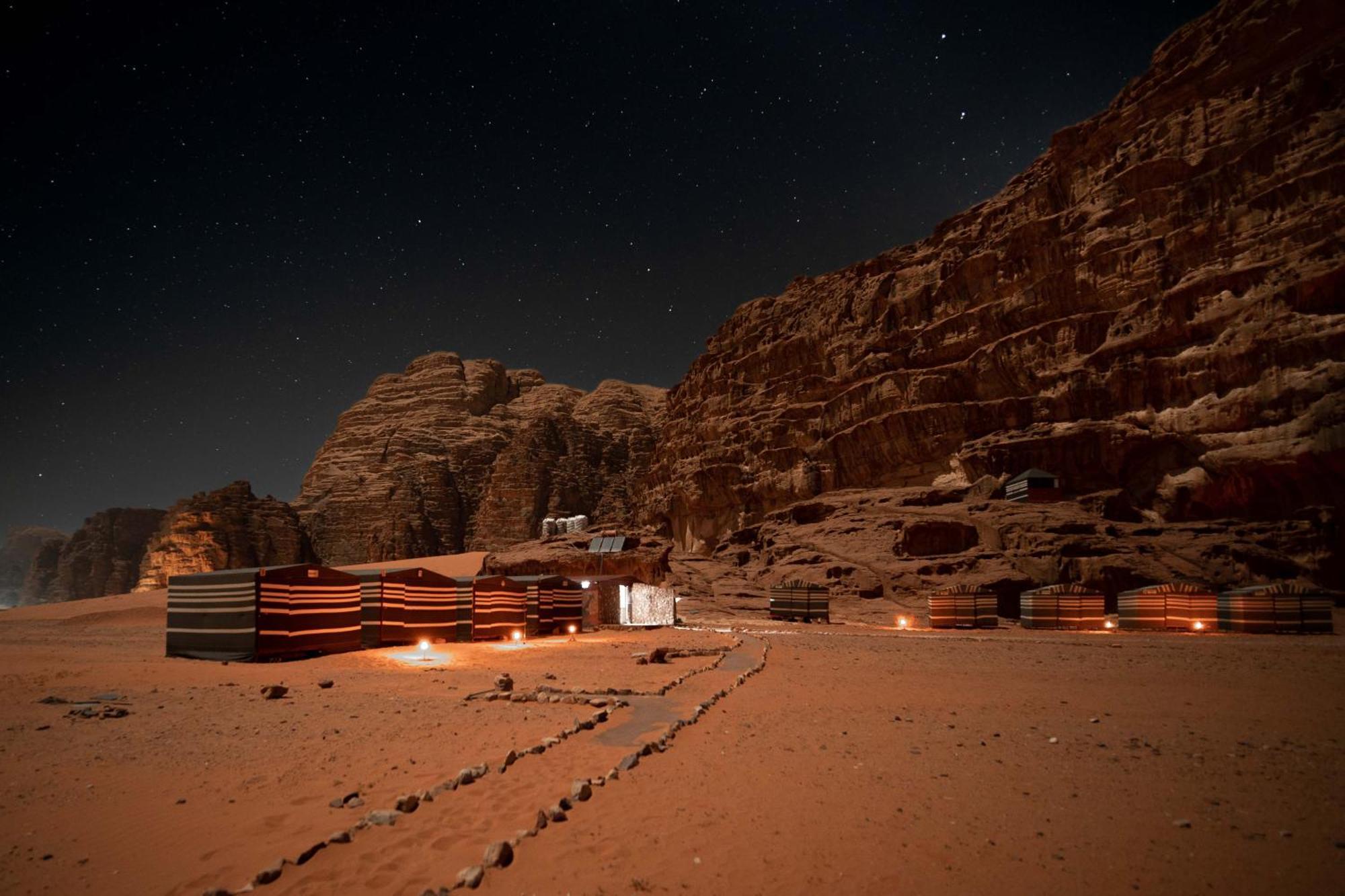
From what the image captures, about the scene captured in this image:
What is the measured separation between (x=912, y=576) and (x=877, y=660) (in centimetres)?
2372

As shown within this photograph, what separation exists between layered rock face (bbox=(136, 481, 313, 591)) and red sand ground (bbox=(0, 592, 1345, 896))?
63.9 m

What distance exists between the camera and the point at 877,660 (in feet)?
59.0

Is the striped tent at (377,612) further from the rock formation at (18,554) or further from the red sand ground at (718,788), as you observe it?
the rock formation at (18,554)

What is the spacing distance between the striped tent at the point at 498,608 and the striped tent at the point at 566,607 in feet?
7.16

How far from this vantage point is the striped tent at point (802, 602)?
3606 centimetres

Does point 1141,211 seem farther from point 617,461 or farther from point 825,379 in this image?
point 617,461

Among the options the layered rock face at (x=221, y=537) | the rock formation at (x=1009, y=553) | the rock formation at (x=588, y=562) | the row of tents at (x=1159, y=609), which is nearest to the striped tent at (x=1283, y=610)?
the row of tents at (x=1159, y=609)

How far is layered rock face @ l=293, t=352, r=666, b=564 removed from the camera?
309ft

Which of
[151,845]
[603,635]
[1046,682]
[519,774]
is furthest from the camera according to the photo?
[603,635]

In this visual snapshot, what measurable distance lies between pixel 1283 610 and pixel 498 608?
31409 millimetres

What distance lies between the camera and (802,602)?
36344 mm

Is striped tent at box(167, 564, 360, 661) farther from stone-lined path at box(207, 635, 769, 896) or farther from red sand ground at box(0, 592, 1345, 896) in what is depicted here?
stone-lined path at box(207, 635, 769, 896)

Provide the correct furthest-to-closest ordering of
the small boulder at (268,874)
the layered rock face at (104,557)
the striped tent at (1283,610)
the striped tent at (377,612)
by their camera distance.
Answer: the layered rock face at (104,557) < the striped tent at (1283,610) < the striped tent at (377,612) < the small boulder at (268,874)

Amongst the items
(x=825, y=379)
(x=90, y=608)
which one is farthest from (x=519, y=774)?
(x=825, y=379)
